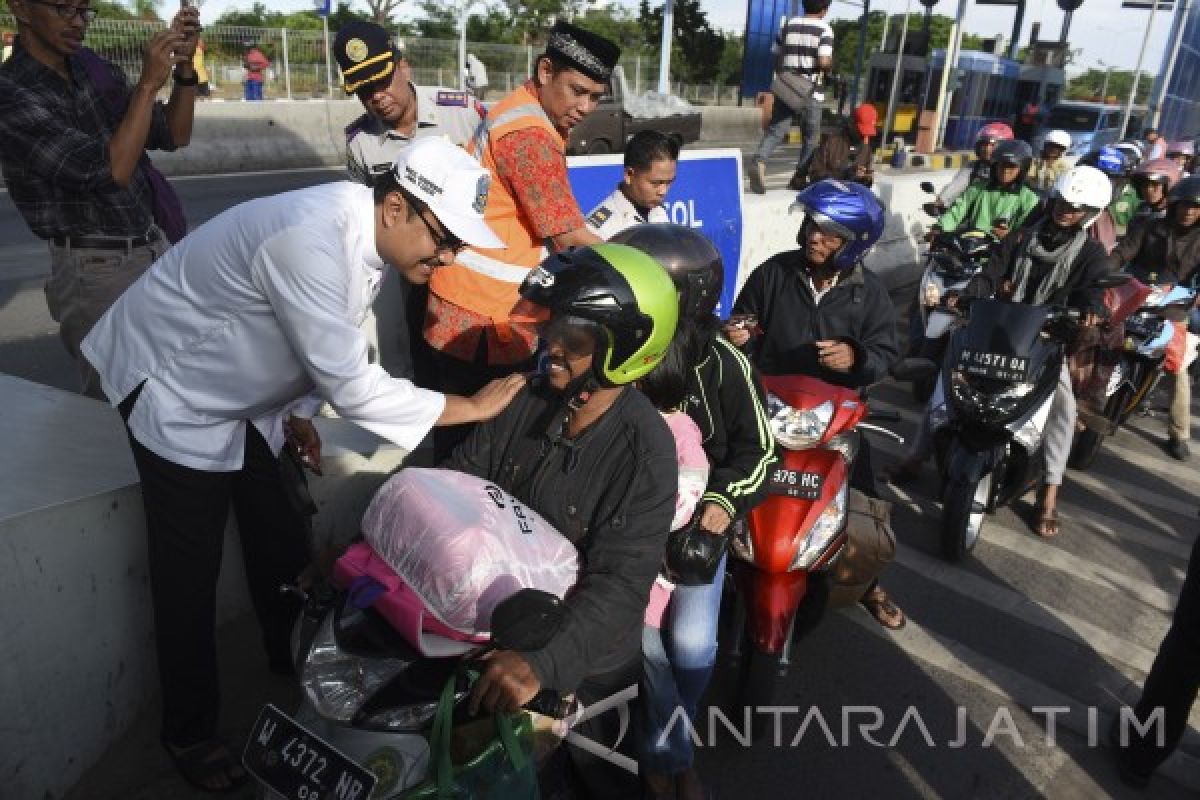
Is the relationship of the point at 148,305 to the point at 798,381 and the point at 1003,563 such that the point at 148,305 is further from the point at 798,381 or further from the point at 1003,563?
the point at 1003,563

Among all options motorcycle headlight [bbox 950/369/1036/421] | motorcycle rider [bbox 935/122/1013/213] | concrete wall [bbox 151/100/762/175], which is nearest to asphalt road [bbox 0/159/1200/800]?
motorcycle headlight [bbox 950/369/1036/421]

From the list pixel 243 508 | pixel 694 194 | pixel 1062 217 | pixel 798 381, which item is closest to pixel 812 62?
pixel 694 194

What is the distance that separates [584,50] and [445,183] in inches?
53.7

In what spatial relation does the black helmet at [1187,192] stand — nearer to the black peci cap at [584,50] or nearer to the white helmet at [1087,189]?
the white helmet at [1087,189]

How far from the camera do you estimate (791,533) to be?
3061mm

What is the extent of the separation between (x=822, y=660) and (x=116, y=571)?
259 cm

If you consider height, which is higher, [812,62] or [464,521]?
[812,62]

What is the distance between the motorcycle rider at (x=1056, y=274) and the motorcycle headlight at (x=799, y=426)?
2057 millimetres

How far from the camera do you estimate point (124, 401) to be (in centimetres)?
241

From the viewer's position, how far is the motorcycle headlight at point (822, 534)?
308 centimetres

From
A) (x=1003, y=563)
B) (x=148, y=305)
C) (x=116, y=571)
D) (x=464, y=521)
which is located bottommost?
(x=1003, y=563)

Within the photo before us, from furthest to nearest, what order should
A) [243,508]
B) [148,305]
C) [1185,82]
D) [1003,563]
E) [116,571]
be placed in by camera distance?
[1185,82] → [1003,563] → [243,508] → [116,571] → [148,305]

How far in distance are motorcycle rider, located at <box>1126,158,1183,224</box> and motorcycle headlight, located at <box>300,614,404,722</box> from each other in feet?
24.2

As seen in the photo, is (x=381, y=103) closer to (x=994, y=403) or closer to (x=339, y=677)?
(x=339, y=677)
